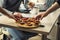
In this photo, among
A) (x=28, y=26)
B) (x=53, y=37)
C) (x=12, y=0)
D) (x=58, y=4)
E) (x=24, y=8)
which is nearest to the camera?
(x=28, y=26)

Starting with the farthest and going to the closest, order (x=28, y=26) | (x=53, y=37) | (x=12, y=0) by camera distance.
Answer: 1. (x=53, y=37)
2. (x=12, y=0)
3. (x=28, y=26)

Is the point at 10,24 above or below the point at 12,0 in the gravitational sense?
below

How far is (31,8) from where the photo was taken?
1.85m

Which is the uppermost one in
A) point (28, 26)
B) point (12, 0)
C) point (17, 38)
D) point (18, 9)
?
point (12, 0)

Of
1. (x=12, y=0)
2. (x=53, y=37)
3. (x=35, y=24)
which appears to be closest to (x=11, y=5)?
(x=12, y=0)

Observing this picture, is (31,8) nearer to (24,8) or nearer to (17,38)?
(24,8)

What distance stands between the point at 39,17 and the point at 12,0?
0.55 metres

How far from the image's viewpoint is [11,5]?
1790 millimetres

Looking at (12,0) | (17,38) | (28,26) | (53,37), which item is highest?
(12,0)

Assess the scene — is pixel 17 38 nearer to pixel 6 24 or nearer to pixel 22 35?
pixel 22 35

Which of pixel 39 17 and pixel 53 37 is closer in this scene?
pixel 39 17

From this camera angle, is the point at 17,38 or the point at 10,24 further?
the point at 17,38

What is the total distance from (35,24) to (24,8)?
715 mm

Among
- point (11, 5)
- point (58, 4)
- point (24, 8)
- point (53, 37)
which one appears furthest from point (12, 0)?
point (53, 37)
